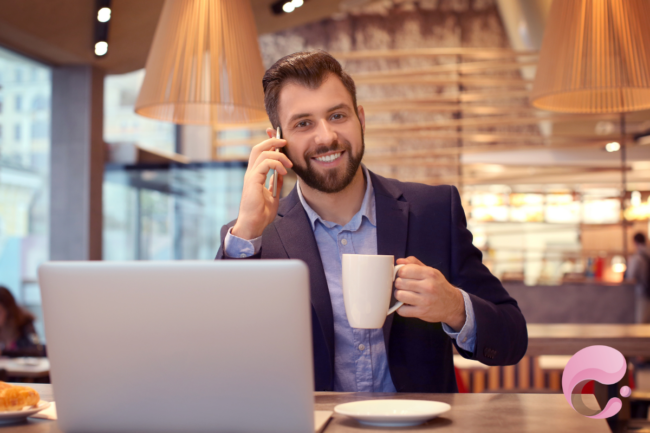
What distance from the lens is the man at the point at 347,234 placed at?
147 cm

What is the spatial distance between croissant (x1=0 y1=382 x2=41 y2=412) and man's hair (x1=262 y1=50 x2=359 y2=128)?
0.89 metres

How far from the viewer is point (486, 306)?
136 cm

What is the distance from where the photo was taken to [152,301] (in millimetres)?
835

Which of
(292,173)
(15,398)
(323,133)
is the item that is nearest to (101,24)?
(292,173)

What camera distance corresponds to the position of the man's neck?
1671mm

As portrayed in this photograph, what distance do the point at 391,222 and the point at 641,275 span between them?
6938 mm

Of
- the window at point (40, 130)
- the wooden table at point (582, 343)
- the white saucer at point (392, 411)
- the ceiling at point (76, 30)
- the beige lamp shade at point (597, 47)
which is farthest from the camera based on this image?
the window at point (40, 130)

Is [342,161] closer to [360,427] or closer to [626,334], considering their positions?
[360,427]

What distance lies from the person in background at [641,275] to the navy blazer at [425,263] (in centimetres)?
655

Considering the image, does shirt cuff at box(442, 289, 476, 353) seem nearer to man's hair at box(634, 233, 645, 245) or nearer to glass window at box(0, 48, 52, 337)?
glass window at box(0, 48, 52, 337)

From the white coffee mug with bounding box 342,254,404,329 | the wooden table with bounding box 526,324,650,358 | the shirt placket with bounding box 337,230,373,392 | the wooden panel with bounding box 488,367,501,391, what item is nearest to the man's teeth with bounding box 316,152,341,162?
the shirt placket with bounding box 337,230,373,392

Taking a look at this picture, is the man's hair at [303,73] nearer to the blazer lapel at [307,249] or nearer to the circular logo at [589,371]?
the blazer lapel at [307,249]

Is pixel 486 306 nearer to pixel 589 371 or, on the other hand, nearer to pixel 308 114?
pixel 589 371

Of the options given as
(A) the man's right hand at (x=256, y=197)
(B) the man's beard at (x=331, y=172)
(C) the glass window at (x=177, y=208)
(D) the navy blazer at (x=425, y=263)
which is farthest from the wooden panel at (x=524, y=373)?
(A) the man's right hand at (x=256, y=197)
